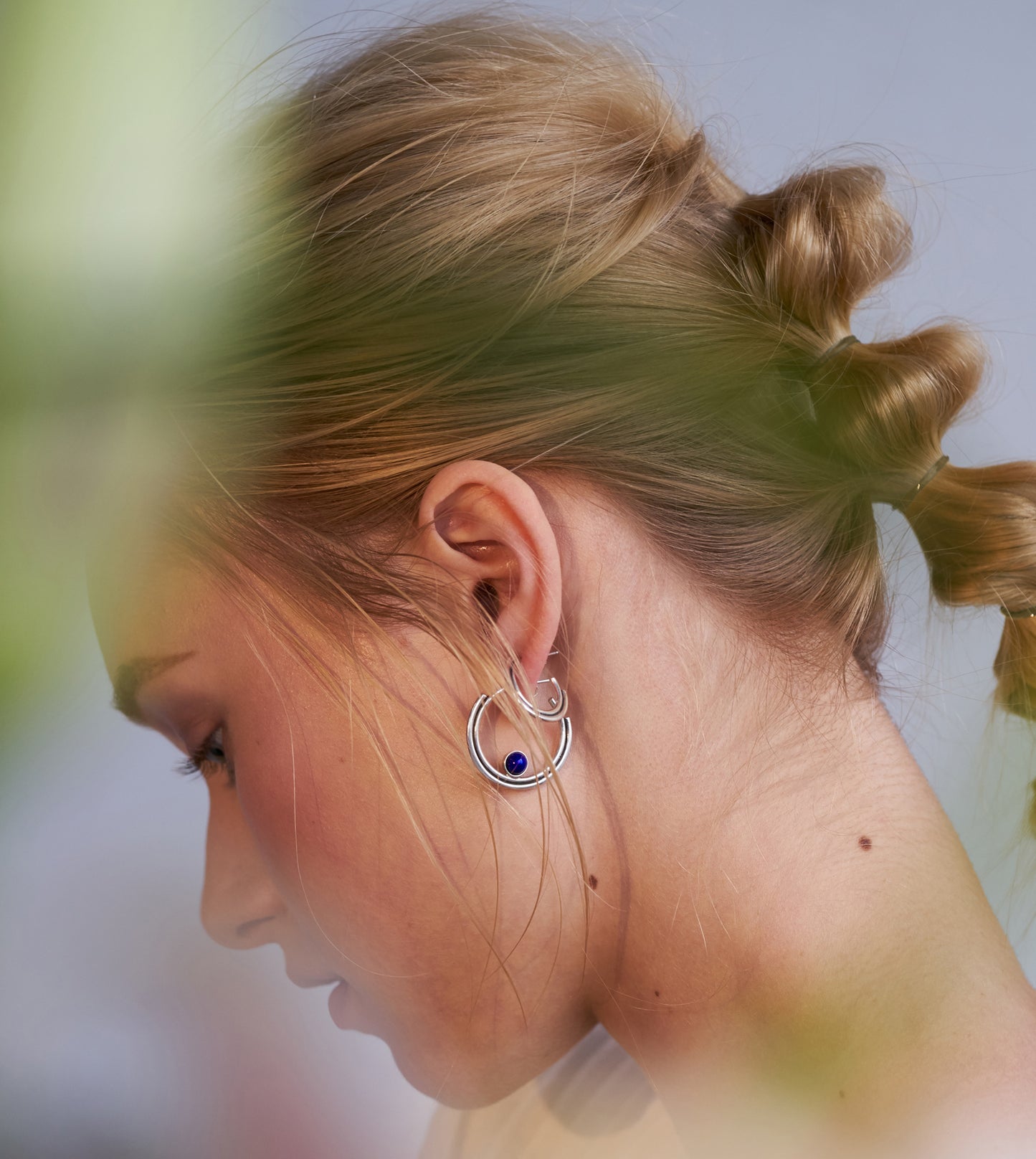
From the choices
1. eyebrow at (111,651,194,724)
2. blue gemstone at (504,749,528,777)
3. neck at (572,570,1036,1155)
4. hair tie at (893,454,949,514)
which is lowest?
neck at (572,570,1036,1155)

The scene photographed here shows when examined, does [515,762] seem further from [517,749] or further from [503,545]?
[503,545]

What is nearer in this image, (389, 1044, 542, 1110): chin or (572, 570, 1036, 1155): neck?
(572, 570, 1036, 1155): neck

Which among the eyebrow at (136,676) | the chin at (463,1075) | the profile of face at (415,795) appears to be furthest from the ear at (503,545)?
the chin at (463,1075)

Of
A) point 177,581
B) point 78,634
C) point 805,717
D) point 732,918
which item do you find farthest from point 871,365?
point 78,634

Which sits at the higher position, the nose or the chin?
the nose

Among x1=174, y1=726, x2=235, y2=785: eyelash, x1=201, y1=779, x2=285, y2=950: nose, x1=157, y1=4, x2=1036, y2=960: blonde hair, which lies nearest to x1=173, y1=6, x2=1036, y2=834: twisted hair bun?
x1=157, y1=4, x2=1036, y2=960: blonde hair

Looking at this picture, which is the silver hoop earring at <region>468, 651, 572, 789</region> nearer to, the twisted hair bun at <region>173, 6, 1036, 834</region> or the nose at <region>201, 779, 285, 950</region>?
the twisted hair bun at <region>173, 6, 1036, 834</region>

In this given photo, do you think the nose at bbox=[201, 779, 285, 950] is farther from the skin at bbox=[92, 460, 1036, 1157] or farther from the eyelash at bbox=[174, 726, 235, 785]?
the skin at bbox=[92, 460, 1036, 1157]

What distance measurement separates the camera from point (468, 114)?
0.53m

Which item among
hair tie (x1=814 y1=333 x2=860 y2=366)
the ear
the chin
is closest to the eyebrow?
the ear

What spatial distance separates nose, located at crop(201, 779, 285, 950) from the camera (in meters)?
0.67

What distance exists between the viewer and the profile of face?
479 millimetres

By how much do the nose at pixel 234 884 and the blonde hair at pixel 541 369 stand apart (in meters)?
0.23

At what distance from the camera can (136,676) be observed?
→ 57 centimetres
